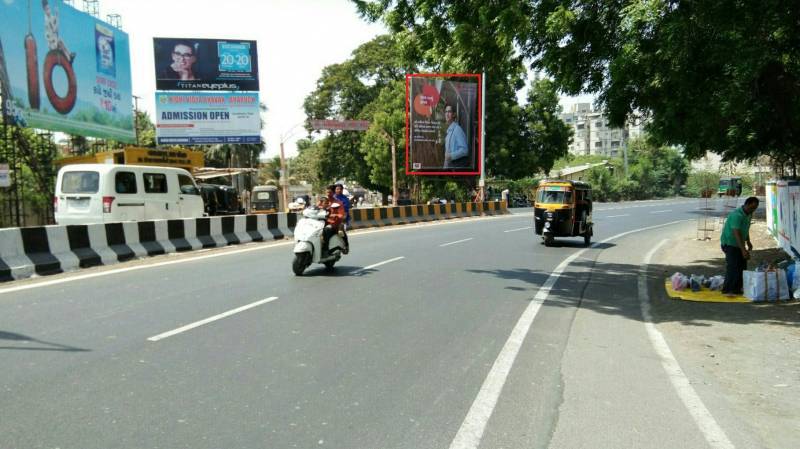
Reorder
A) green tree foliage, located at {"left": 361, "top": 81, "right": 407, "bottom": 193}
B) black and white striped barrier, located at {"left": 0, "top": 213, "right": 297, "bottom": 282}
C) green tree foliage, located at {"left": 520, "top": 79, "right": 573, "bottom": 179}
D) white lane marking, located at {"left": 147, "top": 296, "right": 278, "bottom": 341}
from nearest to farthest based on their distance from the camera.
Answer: white lane marking, located at {"left": 147, "top": 296, "right": 278, "bottom": 341}, black and white striped barrier, located at {"left": 0, "top": 213, "right": 297, "bottom": 282}, green tree foliage, located at {"left": 361, "top": 81, "right": 407, "bottom": 193}, green tree foliage, located at {"left": 520, "top": 79, "right": 573, "bottom": 179}

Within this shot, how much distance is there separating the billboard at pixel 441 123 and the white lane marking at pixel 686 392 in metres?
26.8

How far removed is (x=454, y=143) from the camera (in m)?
35.4

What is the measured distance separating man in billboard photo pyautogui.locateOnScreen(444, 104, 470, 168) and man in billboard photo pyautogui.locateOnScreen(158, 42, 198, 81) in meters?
13.9

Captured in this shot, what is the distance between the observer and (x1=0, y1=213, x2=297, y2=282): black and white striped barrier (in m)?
10.2

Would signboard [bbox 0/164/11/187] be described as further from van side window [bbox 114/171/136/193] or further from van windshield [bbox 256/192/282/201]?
van windshield [bbox 256/192/282/201]

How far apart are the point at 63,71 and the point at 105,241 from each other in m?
17.4

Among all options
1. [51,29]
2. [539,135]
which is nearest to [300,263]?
[51,29]

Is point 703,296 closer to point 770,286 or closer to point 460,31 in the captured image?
point 770,286

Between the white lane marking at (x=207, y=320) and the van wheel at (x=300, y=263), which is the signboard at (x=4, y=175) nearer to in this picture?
the van wheel at (x=300, y=263)

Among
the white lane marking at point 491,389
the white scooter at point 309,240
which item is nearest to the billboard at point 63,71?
the white scooter at point 309,240

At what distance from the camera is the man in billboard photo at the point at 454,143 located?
35.2 m

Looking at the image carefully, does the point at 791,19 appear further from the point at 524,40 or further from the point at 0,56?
the point at 0,56

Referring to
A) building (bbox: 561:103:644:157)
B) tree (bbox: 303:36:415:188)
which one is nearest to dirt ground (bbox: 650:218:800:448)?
tree (bbox: 303:36:415:188)

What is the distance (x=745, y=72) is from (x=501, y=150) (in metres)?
36.9
